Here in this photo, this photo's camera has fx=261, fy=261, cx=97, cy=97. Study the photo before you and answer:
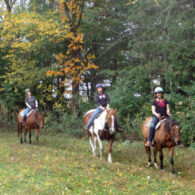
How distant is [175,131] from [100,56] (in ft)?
39.5

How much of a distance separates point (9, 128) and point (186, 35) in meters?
15.4

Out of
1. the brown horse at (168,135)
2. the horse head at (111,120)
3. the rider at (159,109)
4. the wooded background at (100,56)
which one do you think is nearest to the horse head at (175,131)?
the brown horse at (168,135)

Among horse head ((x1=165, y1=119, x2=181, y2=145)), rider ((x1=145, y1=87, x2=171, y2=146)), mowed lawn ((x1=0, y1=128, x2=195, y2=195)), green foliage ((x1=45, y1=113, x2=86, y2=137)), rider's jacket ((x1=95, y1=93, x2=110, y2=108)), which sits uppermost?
rider's jacket ((x1=95, y1=93, x2=110, y2=108))

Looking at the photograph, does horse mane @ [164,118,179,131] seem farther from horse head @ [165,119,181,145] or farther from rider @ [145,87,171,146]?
rider @ [145,87,171,146]

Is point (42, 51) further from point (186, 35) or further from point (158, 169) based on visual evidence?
point (158, 169)

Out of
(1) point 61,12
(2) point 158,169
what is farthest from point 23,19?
(2) point 158,169

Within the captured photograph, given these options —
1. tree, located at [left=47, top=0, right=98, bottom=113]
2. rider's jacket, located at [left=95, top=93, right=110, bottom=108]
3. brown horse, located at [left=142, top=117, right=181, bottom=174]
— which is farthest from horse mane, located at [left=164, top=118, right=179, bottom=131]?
tree, located at [left=47, top=0, right=98, bottom=113]

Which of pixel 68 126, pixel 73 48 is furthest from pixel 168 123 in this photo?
pixel 73 48

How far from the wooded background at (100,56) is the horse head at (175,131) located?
14.7 ft

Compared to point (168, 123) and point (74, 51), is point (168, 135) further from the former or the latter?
point (74, 51)

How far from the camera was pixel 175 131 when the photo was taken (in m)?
8.08

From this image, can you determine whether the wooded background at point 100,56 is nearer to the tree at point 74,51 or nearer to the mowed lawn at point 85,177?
the tree at point 74,51

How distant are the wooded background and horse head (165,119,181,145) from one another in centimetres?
449

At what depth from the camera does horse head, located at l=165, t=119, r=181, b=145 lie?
7.98 m
